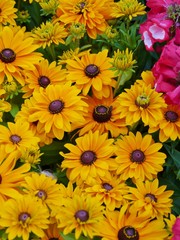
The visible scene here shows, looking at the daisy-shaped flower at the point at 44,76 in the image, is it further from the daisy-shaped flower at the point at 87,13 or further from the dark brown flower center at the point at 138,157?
the dark brown flower center at the point at 138,157

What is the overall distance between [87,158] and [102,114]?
152 mm

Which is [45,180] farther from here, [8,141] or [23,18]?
[23,18]

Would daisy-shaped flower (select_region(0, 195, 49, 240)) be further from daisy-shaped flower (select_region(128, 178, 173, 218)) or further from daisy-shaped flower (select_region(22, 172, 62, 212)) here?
daisy-shaped flower (select_region(128, 178, 173, 218))

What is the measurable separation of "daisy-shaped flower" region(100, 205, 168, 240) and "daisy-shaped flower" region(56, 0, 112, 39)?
0.63 meters

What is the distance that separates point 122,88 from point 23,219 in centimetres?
62

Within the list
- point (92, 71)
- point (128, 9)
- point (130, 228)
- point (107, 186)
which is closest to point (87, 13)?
point (128, 9)

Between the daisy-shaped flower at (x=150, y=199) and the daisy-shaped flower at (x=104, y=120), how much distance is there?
0.19 metres

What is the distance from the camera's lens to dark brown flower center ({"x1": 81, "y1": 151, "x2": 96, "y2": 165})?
1.54 m

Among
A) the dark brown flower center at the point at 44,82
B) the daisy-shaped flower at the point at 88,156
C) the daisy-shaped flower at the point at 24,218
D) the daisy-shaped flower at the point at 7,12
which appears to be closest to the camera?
the daisy-shaped flower at the point at 24,218

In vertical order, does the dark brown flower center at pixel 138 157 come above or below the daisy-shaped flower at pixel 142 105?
below

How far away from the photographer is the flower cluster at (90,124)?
139cm

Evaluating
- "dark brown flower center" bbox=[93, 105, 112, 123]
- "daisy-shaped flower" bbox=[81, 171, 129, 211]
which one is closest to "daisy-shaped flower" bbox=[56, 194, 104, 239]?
"daisy-shaped flower" bbox=[81, 171, 129, 211]

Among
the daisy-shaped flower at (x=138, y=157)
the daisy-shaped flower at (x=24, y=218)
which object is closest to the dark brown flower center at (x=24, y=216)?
the daisy-shaped flower at (x=24, y=218)

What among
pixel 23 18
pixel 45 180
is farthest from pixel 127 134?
pixel 23 18
